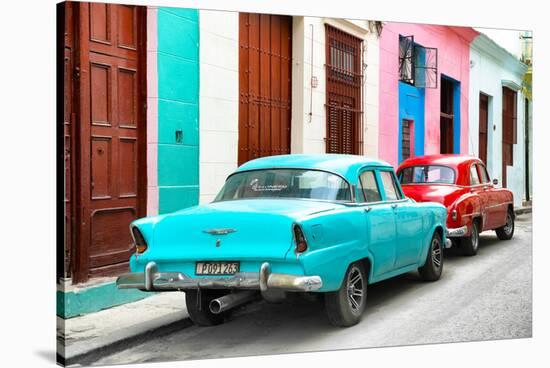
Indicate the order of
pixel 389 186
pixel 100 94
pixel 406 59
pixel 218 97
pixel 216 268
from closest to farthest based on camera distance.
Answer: pixel 216 268 < pixel 100 94 < pixel 218 97 < pixel 389 186 < pixel 406 59

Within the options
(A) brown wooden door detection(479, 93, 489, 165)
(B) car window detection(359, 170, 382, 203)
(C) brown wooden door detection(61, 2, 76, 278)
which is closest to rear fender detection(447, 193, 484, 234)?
(A) brown wooden door detection(479, 93, 489, 165)

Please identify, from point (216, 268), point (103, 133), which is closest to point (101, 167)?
point (103, 133)

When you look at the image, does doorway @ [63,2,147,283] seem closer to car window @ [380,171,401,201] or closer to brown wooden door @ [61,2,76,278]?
brown wooden door @ [61,2,76,278]

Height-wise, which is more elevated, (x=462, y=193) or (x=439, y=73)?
(x=439, y=73)

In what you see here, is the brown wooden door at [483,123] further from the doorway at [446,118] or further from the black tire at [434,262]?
the black tire at [434,262]

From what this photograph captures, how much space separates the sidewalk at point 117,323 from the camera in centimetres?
538

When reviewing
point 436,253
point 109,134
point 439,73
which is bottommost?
point 436,253

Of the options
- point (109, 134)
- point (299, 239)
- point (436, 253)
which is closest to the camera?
point (299, 239)

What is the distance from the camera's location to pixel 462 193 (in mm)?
8461

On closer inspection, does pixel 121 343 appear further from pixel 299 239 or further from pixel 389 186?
pixel 389 186

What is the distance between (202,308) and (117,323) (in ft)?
2.22

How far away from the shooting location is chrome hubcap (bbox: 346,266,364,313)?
5973 millimetres
